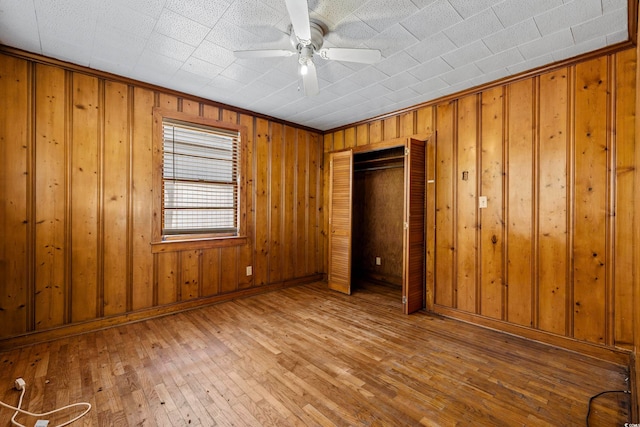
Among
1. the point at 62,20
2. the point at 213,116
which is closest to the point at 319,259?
the point at 213,116

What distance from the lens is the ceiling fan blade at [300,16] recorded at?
160 cm

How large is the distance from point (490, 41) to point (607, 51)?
105 centimetres

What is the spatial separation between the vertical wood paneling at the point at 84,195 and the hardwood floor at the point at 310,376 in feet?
1.41

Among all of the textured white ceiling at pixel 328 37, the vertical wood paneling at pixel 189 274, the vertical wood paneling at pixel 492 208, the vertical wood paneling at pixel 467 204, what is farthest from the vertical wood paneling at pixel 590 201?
the vertical wood paneling at pixel 189 274

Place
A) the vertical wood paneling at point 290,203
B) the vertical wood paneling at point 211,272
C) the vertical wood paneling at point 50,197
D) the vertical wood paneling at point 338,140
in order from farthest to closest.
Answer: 1. the vertical wood paneling at point 338,140
2. the vertical wood paneling at point 290,203
3. the vertical wood paneling at point 211,272
4. the vertical wood paneling at point 50,197

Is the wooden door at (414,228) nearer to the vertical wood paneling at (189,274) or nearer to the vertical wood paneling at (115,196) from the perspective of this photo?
the vertical wood paneling at (189,274)

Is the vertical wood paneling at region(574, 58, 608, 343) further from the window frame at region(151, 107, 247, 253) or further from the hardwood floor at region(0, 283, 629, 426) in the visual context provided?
the window frame at region(151, 107, 247, 253)

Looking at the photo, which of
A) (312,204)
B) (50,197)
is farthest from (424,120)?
(50,197)

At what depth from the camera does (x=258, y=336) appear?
2.83m

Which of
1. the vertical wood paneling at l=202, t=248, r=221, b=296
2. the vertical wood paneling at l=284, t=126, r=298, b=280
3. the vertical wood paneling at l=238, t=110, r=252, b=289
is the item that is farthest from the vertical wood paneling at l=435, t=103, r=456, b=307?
the vertical wood paneling at l=202, t=248, r=221, b=296

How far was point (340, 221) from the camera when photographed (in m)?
4.38

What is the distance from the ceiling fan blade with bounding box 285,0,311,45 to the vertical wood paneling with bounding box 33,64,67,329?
2.55 metres

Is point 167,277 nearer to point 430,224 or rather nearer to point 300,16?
point 300,16

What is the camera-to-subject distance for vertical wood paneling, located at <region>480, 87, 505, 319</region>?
3.04 meters
